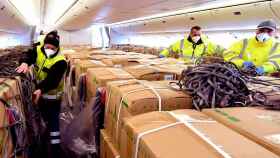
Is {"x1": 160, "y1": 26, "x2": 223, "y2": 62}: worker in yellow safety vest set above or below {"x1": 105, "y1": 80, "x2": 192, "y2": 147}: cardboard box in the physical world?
above

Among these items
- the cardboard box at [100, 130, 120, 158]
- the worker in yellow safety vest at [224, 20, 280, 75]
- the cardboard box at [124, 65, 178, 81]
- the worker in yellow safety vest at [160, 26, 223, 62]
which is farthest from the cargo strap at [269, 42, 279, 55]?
the cardboard box at [100, 130, 120, 158]

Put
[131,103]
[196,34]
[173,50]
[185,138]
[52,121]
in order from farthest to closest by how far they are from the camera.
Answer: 1. [173,50]
2. [196,34]
3. [52,121]
4. [131,103]
5. [185,138]

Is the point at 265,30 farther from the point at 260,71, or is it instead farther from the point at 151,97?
the point at 151,97

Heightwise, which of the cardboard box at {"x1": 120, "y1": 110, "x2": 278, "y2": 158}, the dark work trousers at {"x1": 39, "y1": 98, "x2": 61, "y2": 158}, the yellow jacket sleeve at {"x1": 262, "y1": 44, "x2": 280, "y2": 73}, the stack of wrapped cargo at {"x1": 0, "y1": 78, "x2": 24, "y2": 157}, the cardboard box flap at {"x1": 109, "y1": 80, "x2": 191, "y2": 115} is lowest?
the dark work trousers at {"x1": 39, "y1": 98, "x2": 61, "y2": 158}

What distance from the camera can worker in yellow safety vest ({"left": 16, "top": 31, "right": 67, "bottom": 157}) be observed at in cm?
362

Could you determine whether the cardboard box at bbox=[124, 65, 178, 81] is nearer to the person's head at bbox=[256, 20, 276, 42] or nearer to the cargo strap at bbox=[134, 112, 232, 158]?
the cargo strap at bbox=[134, 112, 232, 158]

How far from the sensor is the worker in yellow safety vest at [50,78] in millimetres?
3617

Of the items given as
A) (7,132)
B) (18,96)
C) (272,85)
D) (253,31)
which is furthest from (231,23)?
(7,132)

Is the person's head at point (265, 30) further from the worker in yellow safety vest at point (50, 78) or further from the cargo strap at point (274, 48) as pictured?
the worker in yellow safety vest at point (50, 78)

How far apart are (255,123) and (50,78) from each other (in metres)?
2.73

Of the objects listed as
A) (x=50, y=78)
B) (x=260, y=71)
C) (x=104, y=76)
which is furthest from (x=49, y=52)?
(x=260, y=71)

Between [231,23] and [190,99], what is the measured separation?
351cm

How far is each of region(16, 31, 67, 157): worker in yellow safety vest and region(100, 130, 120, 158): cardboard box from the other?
1452 millimetres

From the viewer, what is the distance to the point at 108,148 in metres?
2.19
